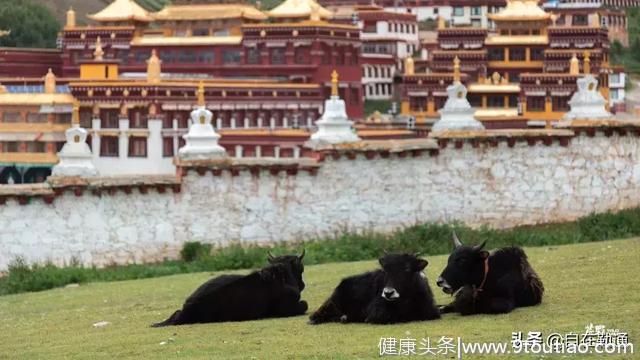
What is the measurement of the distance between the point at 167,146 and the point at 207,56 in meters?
11.4

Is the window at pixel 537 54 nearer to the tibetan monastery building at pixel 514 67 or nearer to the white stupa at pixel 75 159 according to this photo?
the tibetan monastery building at pixel 514 67

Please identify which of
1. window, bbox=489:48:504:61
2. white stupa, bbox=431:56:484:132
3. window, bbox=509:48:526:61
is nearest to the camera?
white stupa, bbox=431:56:484:132

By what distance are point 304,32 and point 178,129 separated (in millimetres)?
11109

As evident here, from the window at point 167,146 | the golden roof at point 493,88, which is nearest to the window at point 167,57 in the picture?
the window at point 167,146

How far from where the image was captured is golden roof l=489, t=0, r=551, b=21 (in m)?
89.6

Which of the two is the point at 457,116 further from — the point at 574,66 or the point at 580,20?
the point at 580,20

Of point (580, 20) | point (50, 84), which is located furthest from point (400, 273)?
point (580, 20)

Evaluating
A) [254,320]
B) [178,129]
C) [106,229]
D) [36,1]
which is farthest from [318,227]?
[36,1]

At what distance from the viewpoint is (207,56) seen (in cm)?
7869

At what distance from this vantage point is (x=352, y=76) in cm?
7969

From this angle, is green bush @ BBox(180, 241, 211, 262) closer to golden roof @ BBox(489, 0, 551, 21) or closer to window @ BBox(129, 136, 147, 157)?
window @ BBox(129, 136, 147, 157)

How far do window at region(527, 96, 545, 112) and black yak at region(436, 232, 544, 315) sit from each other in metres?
63.4

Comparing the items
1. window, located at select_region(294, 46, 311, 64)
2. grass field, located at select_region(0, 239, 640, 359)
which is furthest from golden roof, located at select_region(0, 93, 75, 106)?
grass field, located at select_region(0, 239, 640, 359)

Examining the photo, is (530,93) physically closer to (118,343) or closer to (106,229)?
(106,229)
